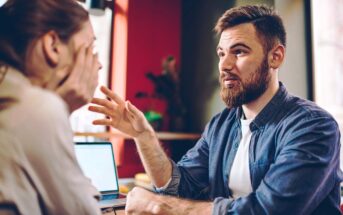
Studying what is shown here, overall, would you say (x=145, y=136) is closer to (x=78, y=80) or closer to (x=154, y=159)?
(x=154, y=159)

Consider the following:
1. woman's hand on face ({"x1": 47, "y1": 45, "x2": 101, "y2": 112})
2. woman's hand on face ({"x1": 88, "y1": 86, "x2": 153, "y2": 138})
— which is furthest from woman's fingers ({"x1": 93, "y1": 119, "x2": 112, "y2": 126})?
woman's hand on face ({"x1": 47, "y1": 45, "x2": 101, "y2": 112})

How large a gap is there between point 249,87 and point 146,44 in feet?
5.31

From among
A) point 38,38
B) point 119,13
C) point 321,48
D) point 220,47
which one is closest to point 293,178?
point 220,47

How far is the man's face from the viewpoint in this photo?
1.40 metres

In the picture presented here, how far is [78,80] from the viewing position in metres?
0.68

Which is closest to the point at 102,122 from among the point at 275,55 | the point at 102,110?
the point at 102,110

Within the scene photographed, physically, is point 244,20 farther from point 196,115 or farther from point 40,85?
point 196,115

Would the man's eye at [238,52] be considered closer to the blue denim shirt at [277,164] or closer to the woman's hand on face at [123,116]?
the blue denim shirt at [277,164]

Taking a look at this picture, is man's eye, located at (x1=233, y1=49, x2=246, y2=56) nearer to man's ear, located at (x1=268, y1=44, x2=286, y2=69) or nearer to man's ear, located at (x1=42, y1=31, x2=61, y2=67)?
man's ear, located at (x1=268, y1=44, x2=286, y2=69)

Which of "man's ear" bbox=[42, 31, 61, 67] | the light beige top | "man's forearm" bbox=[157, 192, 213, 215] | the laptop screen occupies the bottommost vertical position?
"man's forearm" bbox=[157, 192, 213, 215]

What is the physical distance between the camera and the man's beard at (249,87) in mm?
1393

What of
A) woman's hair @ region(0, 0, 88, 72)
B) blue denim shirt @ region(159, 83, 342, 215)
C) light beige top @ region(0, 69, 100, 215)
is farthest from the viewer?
blue denim shirt @ region(159, 83, 342, 215)

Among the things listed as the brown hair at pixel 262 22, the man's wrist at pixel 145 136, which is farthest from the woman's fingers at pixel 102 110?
the brown hair at pixel 262 22

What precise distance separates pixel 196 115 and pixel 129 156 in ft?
2.14
